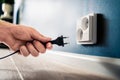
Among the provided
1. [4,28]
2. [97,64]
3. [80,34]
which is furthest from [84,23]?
[4,28]

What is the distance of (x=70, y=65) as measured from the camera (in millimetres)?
960

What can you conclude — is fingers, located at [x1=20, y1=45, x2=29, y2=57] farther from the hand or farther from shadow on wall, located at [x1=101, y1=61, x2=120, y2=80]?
shadow on wall, located at [x1=101, y1=61, x2=120, y2=80]

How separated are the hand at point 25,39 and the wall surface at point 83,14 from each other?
165 millimetres

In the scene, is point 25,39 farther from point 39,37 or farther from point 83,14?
point 83,14

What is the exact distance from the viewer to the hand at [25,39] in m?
0.69

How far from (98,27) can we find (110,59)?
4.9 inches

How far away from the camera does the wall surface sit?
0.64 metres

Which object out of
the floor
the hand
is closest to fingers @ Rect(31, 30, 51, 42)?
the hand

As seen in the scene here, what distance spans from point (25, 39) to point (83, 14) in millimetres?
252

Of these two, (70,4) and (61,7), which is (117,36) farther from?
(61,7)

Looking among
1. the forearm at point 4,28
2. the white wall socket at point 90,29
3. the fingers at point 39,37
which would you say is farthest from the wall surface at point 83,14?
the forearm at point 4,28

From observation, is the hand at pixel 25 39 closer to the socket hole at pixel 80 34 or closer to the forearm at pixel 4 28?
the forearm at pixel 4 28

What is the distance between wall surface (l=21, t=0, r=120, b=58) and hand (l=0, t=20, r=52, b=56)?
0.54 ft

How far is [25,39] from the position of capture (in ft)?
2.49
